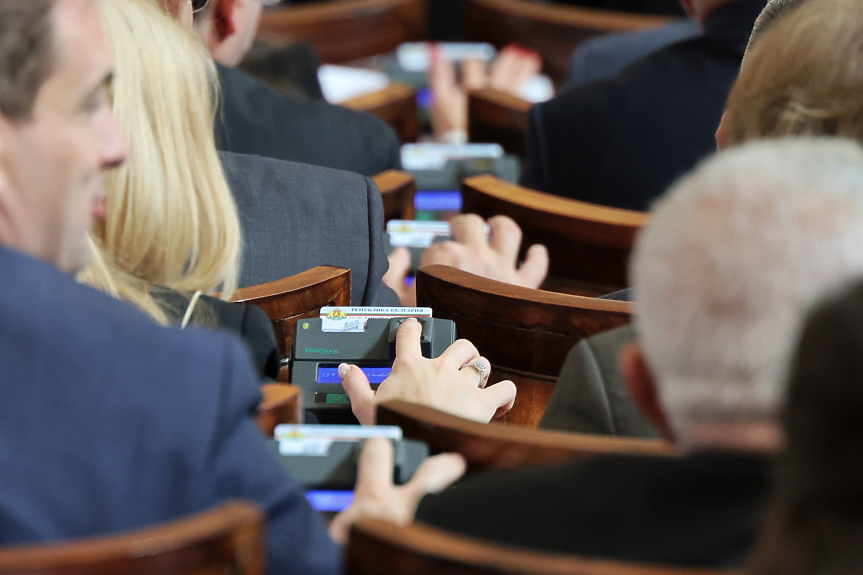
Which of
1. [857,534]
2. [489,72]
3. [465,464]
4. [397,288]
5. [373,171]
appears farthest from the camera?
[489,72]

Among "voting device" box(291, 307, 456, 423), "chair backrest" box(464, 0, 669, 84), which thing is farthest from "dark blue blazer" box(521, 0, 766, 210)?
"chair backrest" box(464, 0, 669, 84)

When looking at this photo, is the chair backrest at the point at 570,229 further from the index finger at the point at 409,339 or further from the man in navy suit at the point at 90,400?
the man in navy suit at the point at 90,400

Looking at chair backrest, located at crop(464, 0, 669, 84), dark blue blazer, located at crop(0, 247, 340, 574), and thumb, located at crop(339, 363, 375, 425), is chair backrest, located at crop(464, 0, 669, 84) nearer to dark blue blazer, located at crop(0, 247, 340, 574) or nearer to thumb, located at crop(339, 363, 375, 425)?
thumb, located at crop(339, 363, 375, 425)

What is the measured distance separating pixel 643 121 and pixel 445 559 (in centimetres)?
169

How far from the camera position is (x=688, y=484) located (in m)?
0.65

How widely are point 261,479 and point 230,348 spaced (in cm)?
9

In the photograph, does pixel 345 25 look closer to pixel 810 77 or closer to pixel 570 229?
pixel 570 229

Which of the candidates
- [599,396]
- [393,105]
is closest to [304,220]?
[599,396]

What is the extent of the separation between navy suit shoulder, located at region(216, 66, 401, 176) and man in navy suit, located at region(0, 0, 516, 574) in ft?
3.10

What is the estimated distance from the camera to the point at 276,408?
3.03 ft

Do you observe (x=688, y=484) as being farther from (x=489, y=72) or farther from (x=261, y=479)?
(x=489, y=72)

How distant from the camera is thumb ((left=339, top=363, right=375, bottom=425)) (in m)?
1.14

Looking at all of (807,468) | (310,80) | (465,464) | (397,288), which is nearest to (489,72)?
(310,80)

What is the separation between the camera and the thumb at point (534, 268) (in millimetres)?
1604
